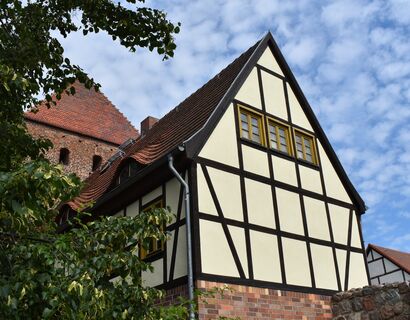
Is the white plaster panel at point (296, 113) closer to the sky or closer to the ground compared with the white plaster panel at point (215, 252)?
closer to the sky

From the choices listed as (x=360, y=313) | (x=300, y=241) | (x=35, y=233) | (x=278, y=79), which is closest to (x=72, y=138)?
(x=278, y=79)

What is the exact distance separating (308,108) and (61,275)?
1047cm

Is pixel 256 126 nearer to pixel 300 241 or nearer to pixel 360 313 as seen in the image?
pixel 300 241

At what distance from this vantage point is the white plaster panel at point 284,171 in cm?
1167

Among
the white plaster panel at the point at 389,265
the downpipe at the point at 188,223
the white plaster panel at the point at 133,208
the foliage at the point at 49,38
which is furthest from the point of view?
the white plaster panel at the point at 389,265

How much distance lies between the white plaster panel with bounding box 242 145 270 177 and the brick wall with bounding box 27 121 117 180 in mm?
12101

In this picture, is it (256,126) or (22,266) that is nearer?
(22,266)

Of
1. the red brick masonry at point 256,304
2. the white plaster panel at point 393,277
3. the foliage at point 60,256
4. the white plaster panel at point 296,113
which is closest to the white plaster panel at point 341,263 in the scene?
the red brick masonry at point 256,304

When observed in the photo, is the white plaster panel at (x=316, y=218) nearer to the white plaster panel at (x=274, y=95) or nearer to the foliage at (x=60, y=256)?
the white plaster panel at (x=274, y=95)

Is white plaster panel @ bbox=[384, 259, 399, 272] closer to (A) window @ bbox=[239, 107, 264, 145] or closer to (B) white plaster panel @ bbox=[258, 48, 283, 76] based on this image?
(B) white plaster panel @ bbox=[258, 48, 283, 76]

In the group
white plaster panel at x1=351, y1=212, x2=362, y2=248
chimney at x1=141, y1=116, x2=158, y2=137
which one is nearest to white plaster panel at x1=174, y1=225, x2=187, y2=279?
white plaster panel at x1=351, y1=212, x2=362, y2=248

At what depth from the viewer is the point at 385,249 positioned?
1063 inches

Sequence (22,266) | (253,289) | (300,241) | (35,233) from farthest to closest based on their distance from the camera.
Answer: (300,241) → (253,289) → (35,233) → (22,266)

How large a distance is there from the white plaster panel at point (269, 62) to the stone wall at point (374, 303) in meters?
5.55
